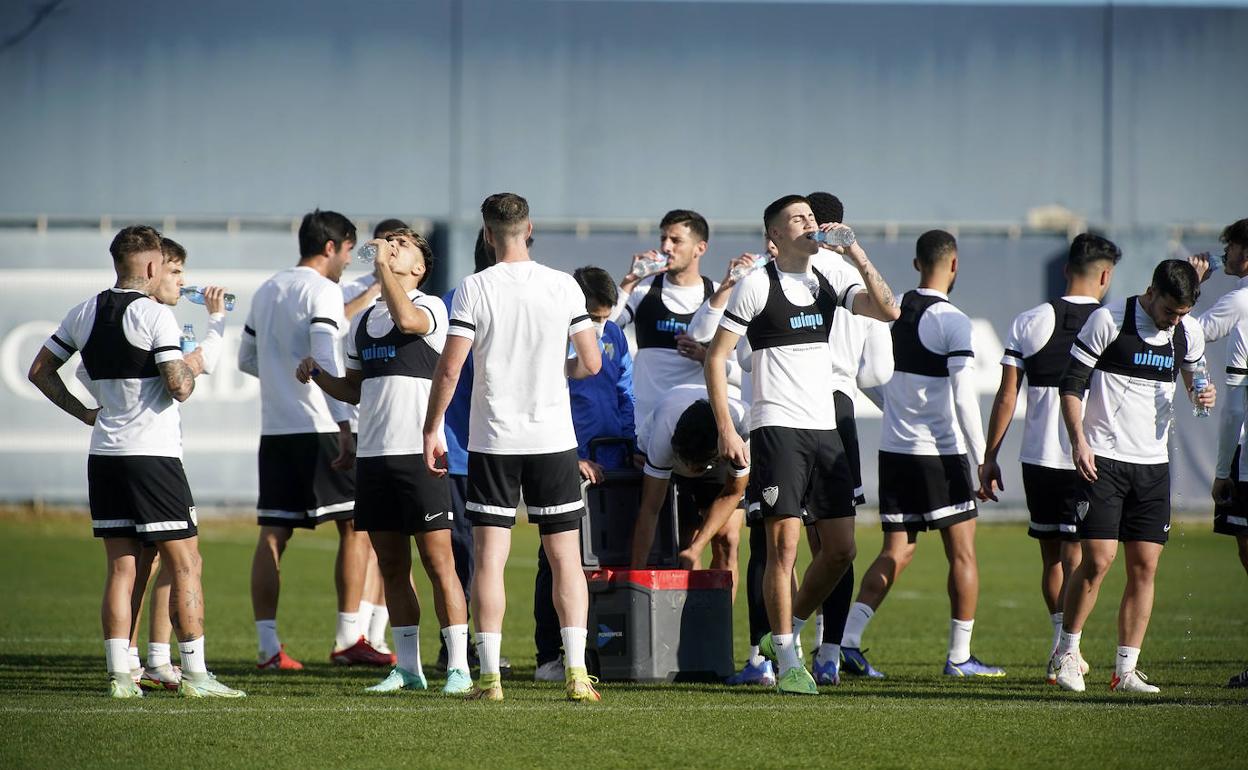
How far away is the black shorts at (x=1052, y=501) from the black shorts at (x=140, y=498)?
4.40 metres

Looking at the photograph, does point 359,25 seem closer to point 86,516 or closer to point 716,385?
point 86,516

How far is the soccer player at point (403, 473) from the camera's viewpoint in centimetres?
689

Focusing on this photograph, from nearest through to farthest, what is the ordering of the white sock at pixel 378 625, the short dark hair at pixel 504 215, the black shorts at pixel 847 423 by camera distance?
the short dark hair at pixel 504 215
the black shorts at pixel 847 423
the white sock at pixel 378 625

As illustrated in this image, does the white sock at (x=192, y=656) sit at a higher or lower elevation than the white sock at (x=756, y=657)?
higher

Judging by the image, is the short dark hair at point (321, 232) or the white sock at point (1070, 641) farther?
the short dark hair at point (321, 232)

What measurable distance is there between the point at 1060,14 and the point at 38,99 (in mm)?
15421

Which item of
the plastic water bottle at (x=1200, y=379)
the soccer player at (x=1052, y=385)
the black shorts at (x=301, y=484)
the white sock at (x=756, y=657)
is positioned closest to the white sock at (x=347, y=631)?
the black shorts at (x=301, y=484)

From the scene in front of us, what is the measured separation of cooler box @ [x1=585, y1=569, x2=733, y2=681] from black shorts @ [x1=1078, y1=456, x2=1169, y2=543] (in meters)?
1.82

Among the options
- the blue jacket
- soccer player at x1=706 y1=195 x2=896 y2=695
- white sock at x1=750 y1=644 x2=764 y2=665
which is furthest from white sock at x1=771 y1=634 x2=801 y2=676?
the blue jacket

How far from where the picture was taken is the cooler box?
740 centimetres

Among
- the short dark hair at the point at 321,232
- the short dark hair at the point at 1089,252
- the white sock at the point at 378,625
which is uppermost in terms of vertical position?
the short dark hair at the point at 321,232

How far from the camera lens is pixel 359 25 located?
2206 cm

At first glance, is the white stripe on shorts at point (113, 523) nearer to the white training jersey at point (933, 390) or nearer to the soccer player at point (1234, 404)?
the white training jersey at point (933, 390)

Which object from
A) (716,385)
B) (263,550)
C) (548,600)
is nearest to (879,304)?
(716,385)
